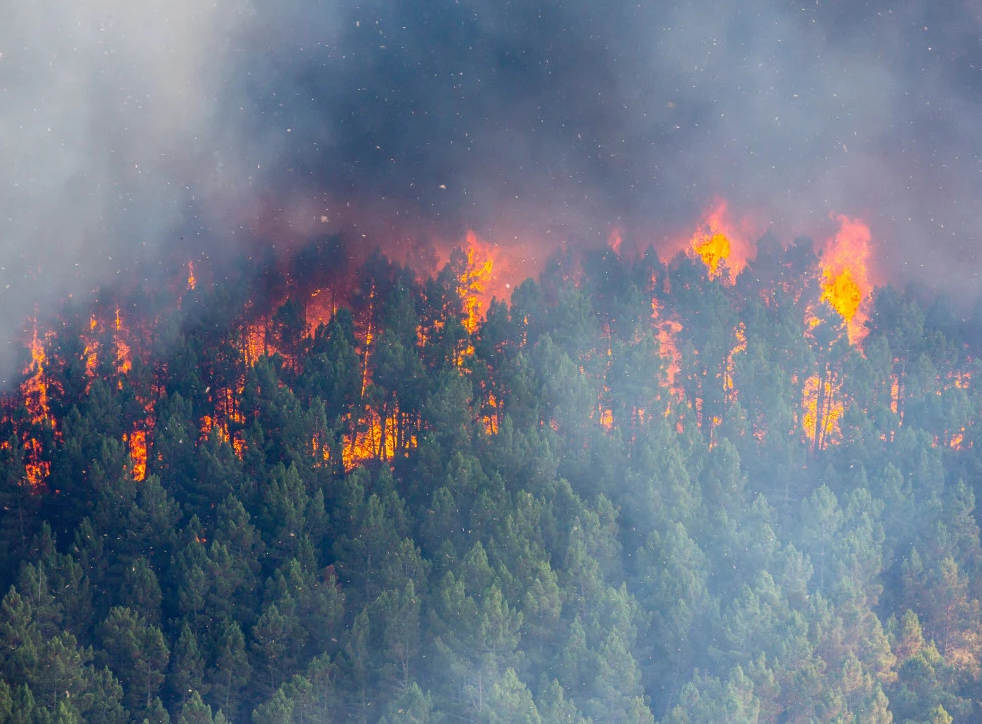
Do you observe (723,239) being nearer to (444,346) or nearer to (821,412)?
(821,412)

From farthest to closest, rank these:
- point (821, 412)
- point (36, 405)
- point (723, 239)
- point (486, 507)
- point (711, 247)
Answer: point (723, 239) → point (711, 247) → point (821, 412) → point (36, 405) → point (486, 507)

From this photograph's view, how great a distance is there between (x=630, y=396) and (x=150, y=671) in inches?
532

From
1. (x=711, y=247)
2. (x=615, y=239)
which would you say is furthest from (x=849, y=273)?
(x=615, y=239)

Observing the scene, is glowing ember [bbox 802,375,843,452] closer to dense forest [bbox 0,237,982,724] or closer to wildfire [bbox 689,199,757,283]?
dense forest [bbox 0,237,982,724]

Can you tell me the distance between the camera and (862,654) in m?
27.0

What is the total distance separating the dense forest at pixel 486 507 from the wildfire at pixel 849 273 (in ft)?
4.47

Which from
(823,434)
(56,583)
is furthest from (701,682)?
(56,583)

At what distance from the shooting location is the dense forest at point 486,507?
2380cm

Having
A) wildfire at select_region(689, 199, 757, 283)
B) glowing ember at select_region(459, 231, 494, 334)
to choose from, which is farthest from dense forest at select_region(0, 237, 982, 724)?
wildfire at select_region(689, 199, 757, 283)

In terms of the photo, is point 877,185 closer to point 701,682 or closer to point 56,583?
point 701,682

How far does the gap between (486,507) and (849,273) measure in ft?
54.5

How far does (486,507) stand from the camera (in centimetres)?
2666

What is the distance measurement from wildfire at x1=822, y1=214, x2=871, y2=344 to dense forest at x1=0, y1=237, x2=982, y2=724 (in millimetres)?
1363

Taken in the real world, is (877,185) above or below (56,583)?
above
